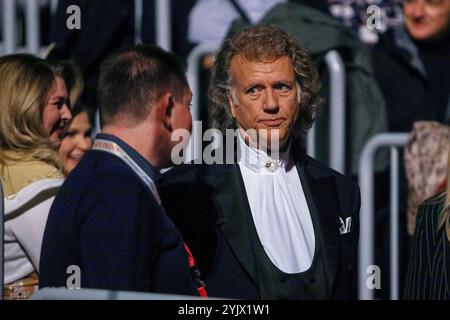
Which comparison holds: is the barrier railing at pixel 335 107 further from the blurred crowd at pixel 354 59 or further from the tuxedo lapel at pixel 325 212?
the tuxedo lapel at pixel 325 212

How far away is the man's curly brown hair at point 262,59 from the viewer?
4.52m

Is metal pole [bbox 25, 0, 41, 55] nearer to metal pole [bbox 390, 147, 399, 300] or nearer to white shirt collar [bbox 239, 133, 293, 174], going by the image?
metal pole [bbox 390, 147, 399, 300]

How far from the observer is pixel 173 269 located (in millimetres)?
3873

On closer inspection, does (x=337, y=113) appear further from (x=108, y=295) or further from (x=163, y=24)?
(x=108, y=295)

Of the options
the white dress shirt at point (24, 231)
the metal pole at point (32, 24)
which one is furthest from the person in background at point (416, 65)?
the white dress shirt at point (24, 231)

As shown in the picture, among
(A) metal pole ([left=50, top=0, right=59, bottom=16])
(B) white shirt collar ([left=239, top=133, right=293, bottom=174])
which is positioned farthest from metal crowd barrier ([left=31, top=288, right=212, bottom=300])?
(A) metal pole ([left=50, top=0, right=59, bottom=16])

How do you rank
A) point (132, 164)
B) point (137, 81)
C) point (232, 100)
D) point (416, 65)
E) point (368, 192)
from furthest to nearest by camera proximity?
1. point (416, 65)
2. point (368, 192)
3. point (232, 100)
4. point (137, 81)
5. point (132, 164)

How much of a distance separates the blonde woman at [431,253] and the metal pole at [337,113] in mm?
1449

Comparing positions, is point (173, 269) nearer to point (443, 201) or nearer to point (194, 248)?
point (194, 248)

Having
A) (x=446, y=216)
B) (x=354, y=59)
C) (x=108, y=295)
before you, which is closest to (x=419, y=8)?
(x=354, y=59)

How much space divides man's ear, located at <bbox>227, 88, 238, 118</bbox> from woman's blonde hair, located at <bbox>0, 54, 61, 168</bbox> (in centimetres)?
66

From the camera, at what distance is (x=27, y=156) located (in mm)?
4676

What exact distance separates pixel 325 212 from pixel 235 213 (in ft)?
1.02
